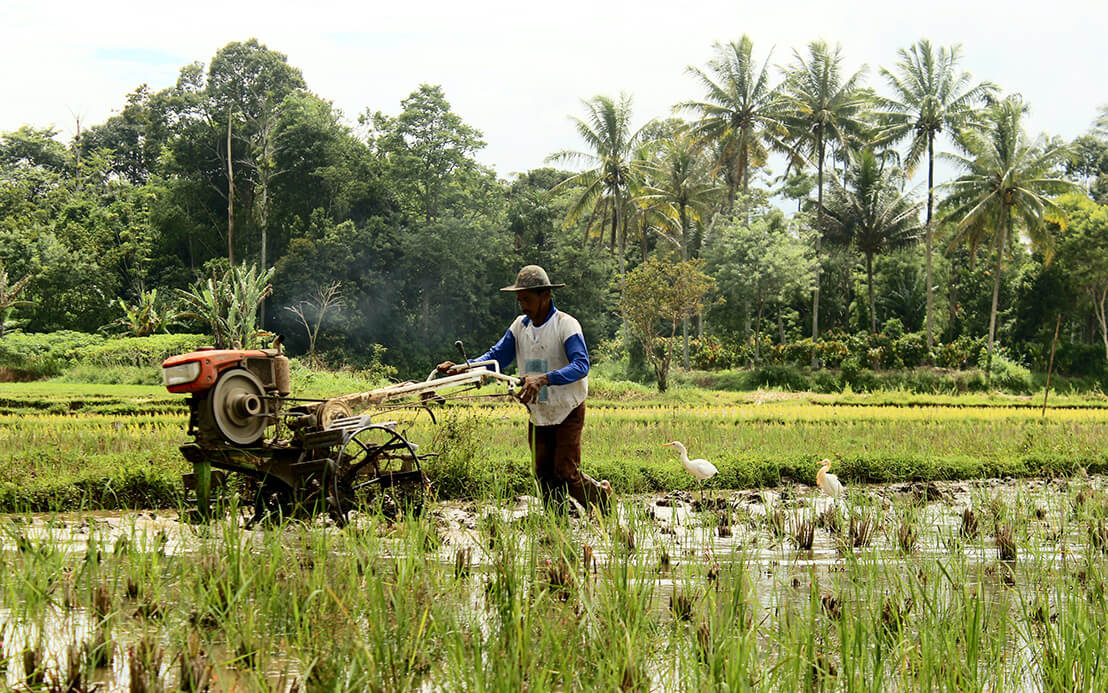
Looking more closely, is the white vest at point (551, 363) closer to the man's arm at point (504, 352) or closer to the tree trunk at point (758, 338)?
the man's arm at point (504, 352)

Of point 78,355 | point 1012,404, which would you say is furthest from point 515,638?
point 78,355

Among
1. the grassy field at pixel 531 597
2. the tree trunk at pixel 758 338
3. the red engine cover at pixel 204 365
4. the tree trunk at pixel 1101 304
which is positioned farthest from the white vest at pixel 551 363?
the tree trunk at pixel 1101 304

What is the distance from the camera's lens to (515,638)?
8.96 feet

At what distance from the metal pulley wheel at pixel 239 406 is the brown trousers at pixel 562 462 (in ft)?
4.73

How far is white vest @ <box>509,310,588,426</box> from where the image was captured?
5.00 m

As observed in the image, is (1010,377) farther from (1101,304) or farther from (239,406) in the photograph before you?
(239,406)

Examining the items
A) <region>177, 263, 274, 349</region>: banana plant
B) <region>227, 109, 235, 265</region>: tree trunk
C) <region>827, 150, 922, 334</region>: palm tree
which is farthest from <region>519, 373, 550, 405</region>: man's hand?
<region>827, 150, 922, 334</region>: palm tree

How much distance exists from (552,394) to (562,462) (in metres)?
0.37

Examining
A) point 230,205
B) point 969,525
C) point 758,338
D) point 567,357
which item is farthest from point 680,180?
point 567,357

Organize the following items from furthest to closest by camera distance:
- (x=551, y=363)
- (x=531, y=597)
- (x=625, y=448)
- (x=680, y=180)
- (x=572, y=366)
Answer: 1. (x=680, y=180)
2. (x=625, y=448)
3. (x=551, y=363)
4. (x=572, y=366)
5. (x=531, y=597)

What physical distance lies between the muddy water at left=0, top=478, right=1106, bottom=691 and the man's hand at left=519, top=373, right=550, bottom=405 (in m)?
0.55

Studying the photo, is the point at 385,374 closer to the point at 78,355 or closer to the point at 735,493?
the point at 78,355

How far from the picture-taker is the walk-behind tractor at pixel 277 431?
460 centimetres

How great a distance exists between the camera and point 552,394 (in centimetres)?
502
